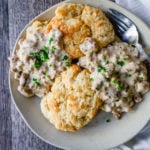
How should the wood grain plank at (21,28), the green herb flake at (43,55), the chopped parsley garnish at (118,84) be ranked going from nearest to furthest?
1. the chopped parsley garnish at (118,84)
2. the green herb flake at (43,55)
3. the wood grain plank at (21,28)

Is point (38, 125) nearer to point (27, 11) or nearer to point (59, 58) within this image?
point (59, 58)

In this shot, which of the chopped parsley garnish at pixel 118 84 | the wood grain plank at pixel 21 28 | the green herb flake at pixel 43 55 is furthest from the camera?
the wood grain plank at pixel 21 28

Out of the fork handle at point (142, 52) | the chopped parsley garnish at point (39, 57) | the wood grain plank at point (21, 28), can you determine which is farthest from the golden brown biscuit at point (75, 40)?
the wood grain plank at point (21, 28)

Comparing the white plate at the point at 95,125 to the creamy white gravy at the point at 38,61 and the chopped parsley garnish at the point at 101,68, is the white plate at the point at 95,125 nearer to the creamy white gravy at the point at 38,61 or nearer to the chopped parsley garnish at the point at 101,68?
the creamy white gravy at the point at 38,61

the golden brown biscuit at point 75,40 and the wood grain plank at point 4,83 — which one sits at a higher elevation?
the golden brown biscuit at point 75,40

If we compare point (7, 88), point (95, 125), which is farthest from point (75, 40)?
point (7, 88)

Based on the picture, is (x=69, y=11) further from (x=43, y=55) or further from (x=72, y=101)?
(x=72, y=101)

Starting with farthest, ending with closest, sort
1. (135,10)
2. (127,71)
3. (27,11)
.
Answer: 1. (27,11)
2. (135,10)
3. (127,71)

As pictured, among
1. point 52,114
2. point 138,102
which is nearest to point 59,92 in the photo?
point 52,114
